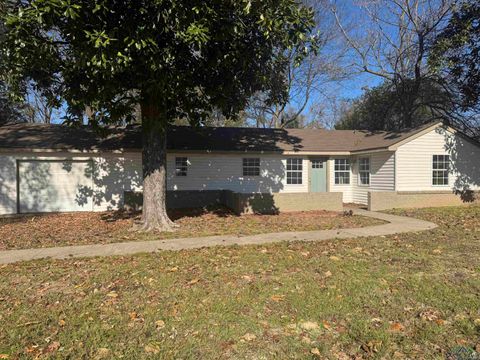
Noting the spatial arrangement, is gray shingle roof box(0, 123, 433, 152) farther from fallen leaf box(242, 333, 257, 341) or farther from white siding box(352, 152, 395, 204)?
fallen leaf box(242, 333, 257, 341)

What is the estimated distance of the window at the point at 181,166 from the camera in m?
17.5

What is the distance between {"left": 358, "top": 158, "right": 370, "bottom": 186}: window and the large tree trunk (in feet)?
37.3

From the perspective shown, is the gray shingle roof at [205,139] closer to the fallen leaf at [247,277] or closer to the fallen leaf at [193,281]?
the fallen leaf at [193,281]

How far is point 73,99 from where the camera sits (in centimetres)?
948

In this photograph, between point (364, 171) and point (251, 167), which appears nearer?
point (251, 167)

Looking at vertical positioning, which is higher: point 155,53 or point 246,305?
point 155,53

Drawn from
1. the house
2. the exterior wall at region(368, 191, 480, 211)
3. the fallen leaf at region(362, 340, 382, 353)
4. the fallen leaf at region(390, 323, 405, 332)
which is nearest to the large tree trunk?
the house

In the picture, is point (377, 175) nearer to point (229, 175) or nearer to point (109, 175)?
point (229, 175)

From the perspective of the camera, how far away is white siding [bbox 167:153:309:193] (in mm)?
17469

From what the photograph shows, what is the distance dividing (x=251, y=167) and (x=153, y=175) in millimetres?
7945

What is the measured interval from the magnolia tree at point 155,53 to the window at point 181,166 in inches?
242

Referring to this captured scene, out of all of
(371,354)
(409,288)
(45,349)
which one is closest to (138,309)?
(45,349)

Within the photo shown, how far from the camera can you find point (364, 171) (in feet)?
62.8

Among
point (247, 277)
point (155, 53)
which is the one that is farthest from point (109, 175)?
point (247, 277)
